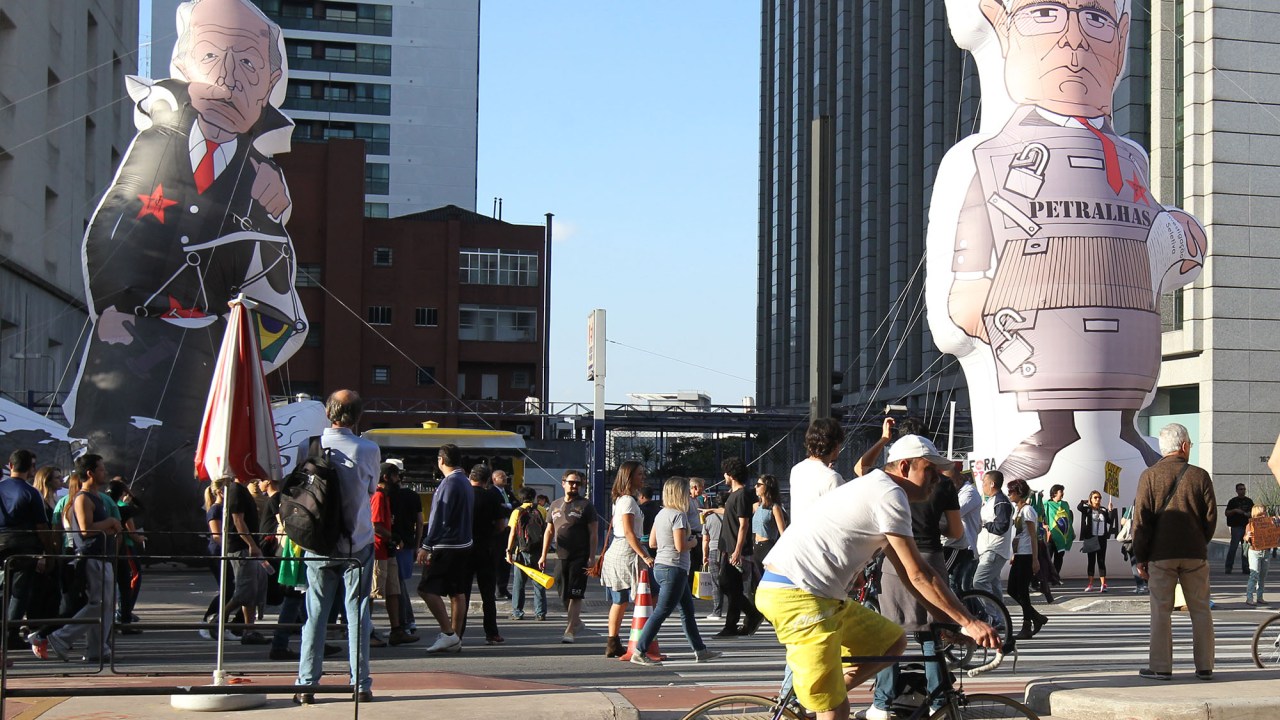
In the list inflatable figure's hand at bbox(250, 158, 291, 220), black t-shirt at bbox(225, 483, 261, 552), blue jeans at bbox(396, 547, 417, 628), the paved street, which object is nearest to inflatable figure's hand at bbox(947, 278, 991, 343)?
the paved street

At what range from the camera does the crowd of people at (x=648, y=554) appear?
19.7 feet

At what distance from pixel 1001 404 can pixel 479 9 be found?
81.0 metres

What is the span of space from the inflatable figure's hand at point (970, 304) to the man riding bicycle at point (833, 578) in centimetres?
1643

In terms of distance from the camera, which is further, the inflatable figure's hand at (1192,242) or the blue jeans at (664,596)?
the inflatable figure's hand at (1192,242)

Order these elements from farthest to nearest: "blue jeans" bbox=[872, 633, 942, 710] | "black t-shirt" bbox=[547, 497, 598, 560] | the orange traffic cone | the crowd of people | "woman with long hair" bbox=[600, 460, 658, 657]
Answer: "black t-shirt" bbox=[547, 497, 598, 560] → "woman with long hair" bbox=[600, 460, 658, 657] → the orange traffic cone → "blue jeans" bbox=[872, 633, 942, 710] → the crowd of people

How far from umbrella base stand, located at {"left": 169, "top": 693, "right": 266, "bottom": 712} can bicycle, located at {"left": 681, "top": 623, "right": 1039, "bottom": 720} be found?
3914mm

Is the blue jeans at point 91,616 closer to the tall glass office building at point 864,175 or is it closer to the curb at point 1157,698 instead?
the curb at point 1157,698

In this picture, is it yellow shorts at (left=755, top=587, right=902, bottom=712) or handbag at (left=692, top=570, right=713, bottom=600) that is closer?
yellow shorts at (left=755, top=587, right=902, bottom=712)

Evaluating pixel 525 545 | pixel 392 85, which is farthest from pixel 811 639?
pixel 392 85

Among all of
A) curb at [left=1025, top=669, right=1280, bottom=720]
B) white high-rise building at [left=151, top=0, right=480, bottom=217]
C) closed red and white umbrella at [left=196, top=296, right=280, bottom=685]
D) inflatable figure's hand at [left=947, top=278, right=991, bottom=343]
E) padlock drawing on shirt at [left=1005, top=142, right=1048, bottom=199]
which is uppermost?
white high-rise building at [left=151, top=0, right=480, bottom=217]

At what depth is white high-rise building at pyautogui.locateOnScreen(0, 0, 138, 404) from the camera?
119 feet

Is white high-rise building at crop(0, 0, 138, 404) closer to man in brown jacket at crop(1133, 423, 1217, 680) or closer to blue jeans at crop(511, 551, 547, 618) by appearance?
blue jeans at crop(511, 551, 547, 618)

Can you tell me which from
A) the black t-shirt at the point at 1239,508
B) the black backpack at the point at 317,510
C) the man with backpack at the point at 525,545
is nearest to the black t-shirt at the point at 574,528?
the man with backpack at the point at 525,545

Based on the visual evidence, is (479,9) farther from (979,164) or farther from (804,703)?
(804,703)
